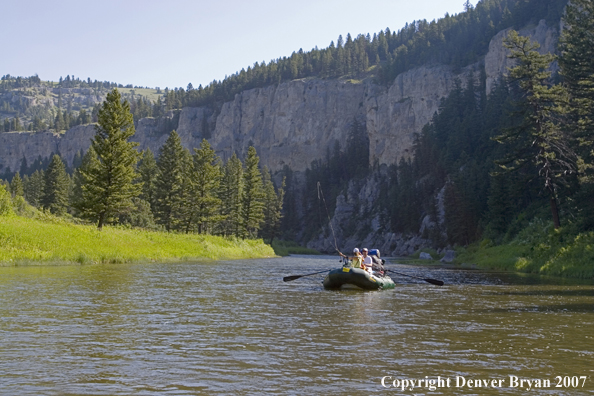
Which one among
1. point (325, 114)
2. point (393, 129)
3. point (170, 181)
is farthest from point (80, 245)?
point (325, 114)

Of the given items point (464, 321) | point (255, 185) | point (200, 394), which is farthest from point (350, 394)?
point (255, 185)

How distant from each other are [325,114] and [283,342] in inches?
6359

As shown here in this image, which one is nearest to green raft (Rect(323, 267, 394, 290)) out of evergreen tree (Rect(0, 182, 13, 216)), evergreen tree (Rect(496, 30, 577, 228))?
evergreen tree (Rect(496, 30, 577, 228))

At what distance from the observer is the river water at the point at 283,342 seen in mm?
9156

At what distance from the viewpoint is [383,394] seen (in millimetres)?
8633

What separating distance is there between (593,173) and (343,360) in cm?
→ 3317

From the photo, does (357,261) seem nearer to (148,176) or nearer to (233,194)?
(148,176)

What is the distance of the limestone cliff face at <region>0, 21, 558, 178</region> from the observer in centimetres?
14438

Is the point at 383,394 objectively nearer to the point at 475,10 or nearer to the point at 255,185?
the point at 255,185

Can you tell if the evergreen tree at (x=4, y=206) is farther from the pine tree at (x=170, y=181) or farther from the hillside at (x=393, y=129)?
the hillside at (x=393, y=129)

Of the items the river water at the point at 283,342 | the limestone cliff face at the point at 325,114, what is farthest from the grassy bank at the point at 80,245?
the limestone cliff face at the point at 325,114

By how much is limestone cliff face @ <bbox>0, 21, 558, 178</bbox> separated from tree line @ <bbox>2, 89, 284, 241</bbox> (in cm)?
5256

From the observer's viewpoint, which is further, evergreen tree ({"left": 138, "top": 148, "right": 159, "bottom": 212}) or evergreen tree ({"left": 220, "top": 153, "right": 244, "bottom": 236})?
evergreen tree ({"left": 220, "top": 153, "right": 244, "bottom": 236})

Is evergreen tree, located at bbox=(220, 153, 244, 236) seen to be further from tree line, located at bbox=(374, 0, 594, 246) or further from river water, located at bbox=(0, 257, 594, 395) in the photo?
river water, located at bbox=(0, 257, 594, 395)
